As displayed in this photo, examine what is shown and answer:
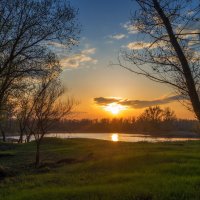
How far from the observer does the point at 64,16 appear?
2350 cm

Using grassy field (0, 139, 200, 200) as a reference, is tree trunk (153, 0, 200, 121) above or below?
Answer: above

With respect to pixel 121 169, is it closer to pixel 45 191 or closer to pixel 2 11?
pixel 45 191

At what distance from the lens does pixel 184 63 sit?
33.6 feet

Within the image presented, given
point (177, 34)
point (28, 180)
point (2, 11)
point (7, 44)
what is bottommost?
point (28, 180)

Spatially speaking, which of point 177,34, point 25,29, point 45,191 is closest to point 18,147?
point 25,29

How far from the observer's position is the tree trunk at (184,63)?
32.5 feet

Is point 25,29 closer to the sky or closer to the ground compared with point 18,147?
closer to the sky

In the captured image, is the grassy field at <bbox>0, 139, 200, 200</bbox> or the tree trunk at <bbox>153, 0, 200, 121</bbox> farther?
the grassy field at <bbox>0, 139, 200, 200</bbox>

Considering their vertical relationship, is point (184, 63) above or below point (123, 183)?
above

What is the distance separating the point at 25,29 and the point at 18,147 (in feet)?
131

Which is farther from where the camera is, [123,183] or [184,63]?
[123,183]

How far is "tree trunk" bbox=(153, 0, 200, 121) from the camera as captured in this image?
9914 millimetres

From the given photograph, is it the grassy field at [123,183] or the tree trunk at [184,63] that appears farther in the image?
the grassy field at [123,183]

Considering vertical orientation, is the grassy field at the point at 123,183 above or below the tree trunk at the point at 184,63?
below
